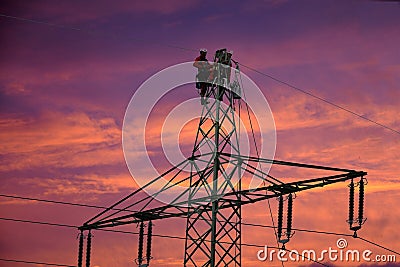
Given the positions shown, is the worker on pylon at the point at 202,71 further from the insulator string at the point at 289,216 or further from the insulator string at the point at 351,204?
the insulator string at the point at 351,204

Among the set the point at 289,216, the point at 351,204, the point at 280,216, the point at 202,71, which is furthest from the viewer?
the point at 202,71

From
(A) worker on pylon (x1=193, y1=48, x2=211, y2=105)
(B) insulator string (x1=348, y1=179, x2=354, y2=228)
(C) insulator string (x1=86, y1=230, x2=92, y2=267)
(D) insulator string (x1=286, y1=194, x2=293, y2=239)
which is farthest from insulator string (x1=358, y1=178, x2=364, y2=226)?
(C) insulator string (x1=86, y1=230, x2=92, y2=267)

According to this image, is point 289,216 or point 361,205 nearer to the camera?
point 361,205

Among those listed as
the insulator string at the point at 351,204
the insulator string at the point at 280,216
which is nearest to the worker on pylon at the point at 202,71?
the insulator string at the point at 280,216

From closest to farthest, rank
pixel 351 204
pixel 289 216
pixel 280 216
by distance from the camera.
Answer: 1. pixel 351 204
2. pixel 280 216
3. pixel 289 216

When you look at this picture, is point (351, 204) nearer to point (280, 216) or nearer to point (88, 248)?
point (280, 216)

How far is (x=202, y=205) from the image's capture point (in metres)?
51.8

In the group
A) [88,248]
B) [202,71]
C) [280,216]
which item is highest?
[202,71]

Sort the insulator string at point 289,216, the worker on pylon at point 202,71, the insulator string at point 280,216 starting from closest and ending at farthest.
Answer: the insulator string at point 289,216, the insulator string at point 280,216, the worker on pylon at point 202,71

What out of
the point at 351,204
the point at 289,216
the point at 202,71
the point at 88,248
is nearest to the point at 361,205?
the point at 351,204

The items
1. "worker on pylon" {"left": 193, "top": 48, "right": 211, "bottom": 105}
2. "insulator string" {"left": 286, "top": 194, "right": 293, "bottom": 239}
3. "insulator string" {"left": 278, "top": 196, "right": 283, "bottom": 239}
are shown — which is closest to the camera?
"insulator string" {"left": 286, "top": 194, "right": 293, "bottom": 239}

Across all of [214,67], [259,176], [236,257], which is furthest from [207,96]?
[236,257]

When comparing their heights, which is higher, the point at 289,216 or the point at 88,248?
the point at 289,216

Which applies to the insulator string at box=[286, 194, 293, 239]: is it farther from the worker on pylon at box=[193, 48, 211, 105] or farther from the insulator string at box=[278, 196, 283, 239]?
the worker on pylon at box=[193, 48, 211, 105]
